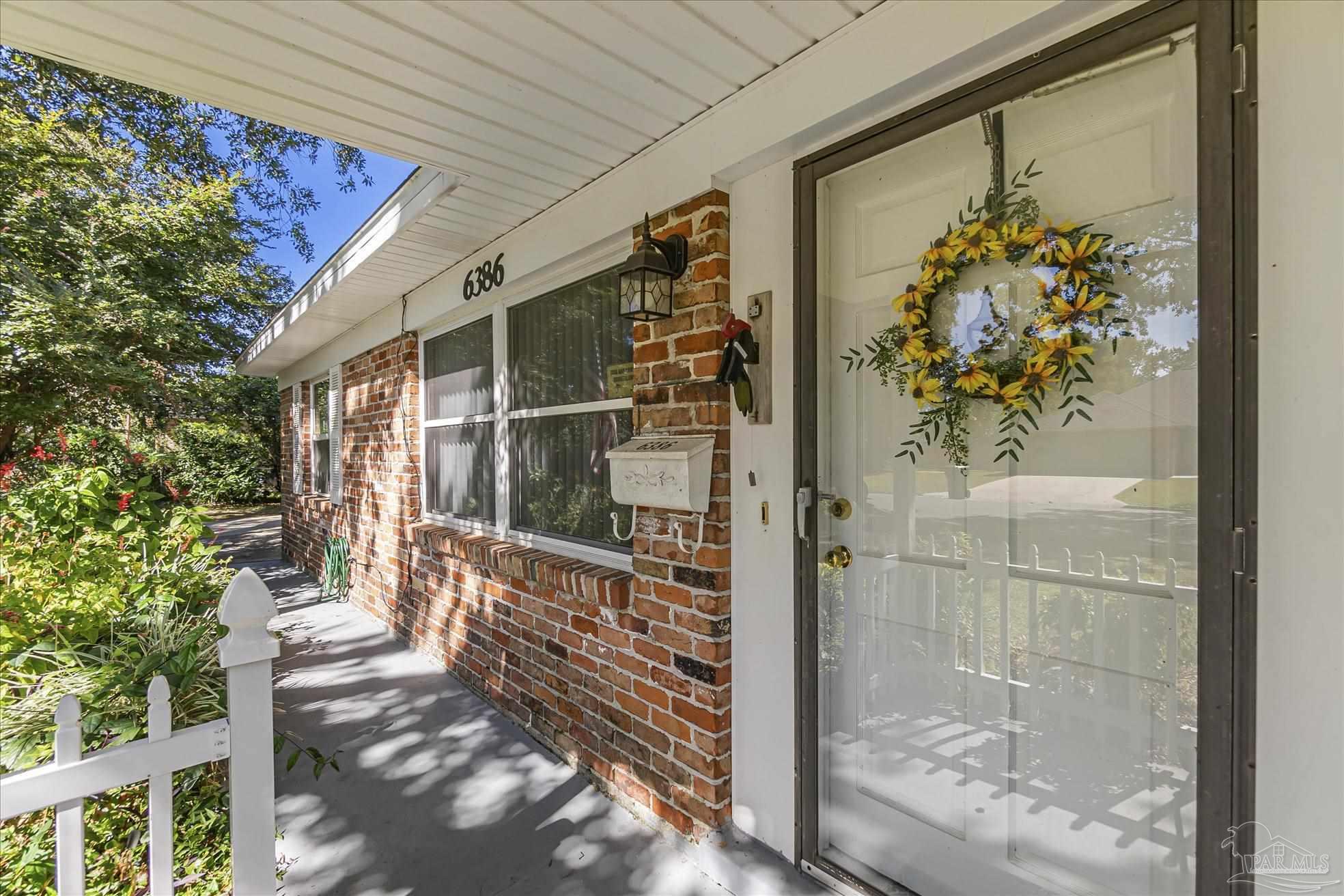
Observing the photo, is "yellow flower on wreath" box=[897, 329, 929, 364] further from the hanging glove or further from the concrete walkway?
the concrete walkway

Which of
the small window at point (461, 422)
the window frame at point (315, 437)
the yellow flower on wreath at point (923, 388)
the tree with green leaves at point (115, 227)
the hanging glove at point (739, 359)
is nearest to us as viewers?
the yellow flower on wreath at point (923, 388)

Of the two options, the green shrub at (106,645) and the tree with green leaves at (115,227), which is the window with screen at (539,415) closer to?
the green shrub at (106,645)

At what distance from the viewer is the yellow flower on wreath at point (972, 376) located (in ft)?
4.74

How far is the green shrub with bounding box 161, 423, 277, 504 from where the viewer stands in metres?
13.8

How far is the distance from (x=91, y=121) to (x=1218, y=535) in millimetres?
10049

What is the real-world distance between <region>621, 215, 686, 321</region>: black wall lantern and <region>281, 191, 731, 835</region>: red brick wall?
0.15 ft

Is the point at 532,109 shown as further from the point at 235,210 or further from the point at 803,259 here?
the point at 235,210

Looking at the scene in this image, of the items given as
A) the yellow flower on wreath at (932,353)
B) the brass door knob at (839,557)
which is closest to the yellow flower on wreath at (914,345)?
the yellow flower on wreath at (932,353)

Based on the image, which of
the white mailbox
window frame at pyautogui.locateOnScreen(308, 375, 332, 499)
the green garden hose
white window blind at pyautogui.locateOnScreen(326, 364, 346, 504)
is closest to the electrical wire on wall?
the green garden hose

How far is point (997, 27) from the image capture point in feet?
4.31

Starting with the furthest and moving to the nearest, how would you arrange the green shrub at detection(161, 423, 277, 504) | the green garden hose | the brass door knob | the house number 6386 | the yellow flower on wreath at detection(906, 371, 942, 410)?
the green shrub at detection(161, 423, 277, 504), the green garden hose, the house number 6386, the brass door knob, the yellow flower on wreath at detection(906, 371, 942, 410)

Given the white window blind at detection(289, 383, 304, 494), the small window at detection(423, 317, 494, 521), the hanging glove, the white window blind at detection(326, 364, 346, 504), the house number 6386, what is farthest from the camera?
the white window blind at detection(289, 383, 304, 494)

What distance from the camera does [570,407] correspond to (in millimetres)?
2906

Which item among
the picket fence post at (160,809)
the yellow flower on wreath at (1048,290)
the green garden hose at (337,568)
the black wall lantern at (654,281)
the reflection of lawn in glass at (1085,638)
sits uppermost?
the black wall lantern at (654,281)
